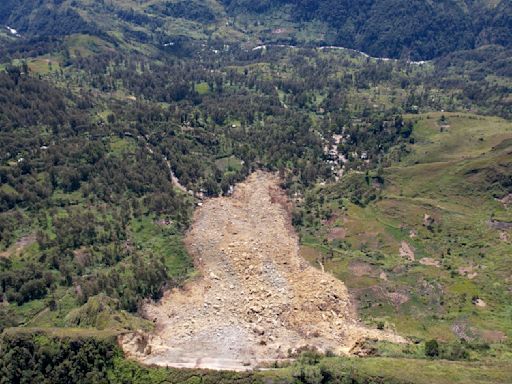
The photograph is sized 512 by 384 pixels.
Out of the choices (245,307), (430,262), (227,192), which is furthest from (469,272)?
(227,192)

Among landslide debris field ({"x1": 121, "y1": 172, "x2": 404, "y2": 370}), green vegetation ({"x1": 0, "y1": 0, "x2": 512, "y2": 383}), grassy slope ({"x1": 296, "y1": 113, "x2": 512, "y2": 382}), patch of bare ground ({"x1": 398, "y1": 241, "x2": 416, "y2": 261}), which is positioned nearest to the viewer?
green vegetation ({"x1": 0, "y1": 0, "x2": 512, "y2": 383})

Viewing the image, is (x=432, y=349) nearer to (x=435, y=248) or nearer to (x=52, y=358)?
(x=435, y=248)

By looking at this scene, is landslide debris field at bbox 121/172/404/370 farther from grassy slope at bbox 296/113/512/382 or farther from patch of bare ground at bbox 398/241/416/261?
patch of bare ground at bbox 398/241/416/261

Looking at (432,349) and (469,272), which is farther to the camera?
(469,272)

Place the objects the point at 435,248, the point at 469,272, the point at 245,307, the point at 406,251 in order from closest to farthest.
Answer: the point at 245,307 → the point at 469,272 → the point at 435,248 → the point at 406,251

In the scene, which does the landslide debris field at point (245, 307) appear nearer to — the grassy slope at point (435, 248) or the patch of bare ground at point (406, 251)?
the grassy slope at point (435, 248)

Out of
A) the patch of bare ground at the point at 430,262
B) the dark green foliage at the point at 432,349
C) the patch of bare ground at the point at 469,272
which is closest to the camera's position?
the dark green foliage at the point at 432,349

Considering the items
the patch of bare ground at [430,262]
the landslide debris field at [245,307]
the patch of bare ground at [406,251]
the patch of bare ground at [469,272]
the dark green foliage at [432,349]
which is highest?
the dark green foliage at [432,349]

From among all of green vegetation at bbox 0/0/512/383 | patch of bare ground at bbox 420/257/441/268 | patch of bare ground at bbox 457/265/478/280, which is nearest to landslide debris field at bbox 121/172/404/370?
green vegetation at bbox 0/0/512/383

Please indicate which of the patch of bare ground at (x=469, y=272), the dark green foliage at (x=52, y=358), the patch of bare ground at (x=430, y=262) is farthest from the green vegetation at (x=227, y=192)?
the patch of bare ground at (x=430, y=262)
